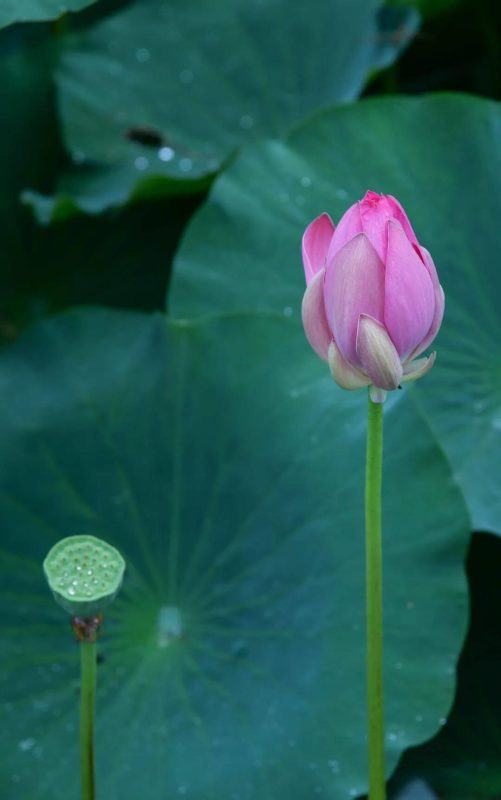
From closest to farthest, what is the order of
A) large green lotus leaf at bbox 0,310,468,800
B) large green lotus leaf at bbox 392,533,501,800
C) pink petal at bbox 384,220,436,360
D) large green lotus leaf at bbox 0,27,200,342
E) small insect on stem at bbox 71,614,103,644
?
pink petal at bbox 384,220,436,360 → small insect on stem at bbox 71,614,103,644 → large green lotus leaf at bbox 0,310,468,800 → large green lotus leaf at bbox 392,533,501,800 → large green lotus leaf at bbox 0,27,200,342

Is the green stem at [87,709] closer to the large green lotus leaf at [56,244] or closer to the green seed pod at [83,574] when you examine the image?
the green seed pod at [83,574]

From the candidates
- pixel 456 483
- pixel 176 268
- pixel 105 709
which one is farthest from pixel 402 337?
pixel 176 268

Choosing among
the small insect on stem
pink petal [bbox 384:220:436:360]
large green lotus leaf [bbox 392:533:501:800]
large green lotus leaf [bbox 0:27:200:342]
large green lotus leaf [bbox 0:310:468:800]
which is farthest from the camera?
large green lotus leaf [bbox 0:27:200:342]

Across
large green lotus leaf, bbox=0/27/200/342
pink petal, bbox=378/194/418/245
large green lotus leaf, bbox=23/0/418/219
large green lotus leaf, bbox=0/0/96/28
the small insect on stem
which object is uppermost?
pink petal, bbox=378/194/418/245

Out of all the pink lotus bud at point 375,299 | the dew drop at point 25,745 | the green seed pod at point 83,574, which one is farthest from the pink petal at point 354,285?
the dew drop at point 25,745

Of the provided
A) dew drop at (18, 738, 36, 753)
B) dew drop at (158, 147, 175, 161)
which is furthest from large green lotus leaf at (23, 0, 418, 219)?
dew drop at (18, 738, 36, 753)

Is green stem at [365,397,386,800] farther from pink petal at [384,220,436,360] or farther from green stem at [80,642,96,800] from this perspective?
green stem at [80,642,96,800]
